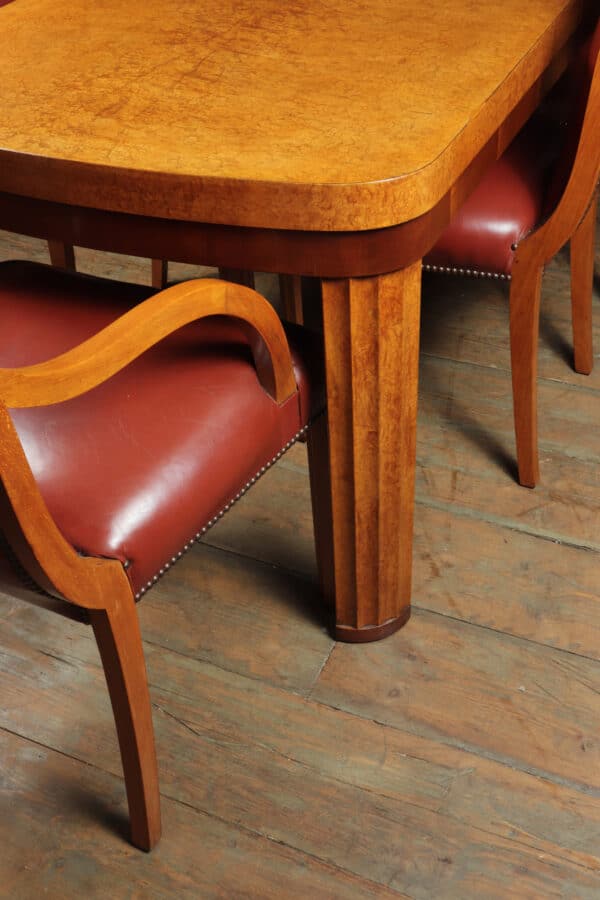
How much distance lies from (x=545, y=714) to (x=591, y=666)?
0.11m

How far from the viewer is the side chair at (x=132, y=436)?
0.85 m

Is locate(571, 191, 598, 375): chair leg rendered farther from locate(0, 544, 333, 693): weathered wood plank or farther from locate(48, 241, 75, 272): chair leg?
locate(48, 241, 75, 272): chair leg

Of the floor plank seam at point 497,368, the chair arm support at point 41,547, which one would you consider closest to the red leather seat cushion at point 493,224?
the floor plank seam at point 497,368

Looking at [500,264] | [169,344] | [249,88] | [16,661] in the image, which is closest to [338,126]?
[249,88]

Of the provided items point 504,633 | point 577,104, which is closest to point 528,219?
point 577,104

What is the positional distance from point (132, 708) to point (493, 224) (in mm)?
861

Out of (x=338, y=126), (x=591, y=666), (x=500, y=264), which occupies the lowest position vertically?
(x=591, y=666)

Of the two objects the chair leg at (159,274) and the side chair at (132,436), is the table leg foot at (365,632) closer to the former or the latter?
the side chair at (132,436)

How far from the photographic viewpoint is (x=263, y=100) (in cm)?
110

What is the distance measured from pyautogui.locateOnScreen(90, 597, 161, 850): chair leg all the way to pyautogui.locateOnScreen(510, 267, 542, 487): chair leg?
31.3 inches

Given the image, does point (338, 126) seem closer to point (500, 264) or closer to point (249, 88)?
point (249, 88)

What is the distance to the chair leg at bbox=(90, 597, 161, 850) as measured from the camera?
0.96 metres

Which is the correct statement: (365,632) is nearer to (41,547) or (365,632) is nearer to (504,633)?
(504,633)

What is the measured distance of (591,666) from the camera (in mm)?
1339
